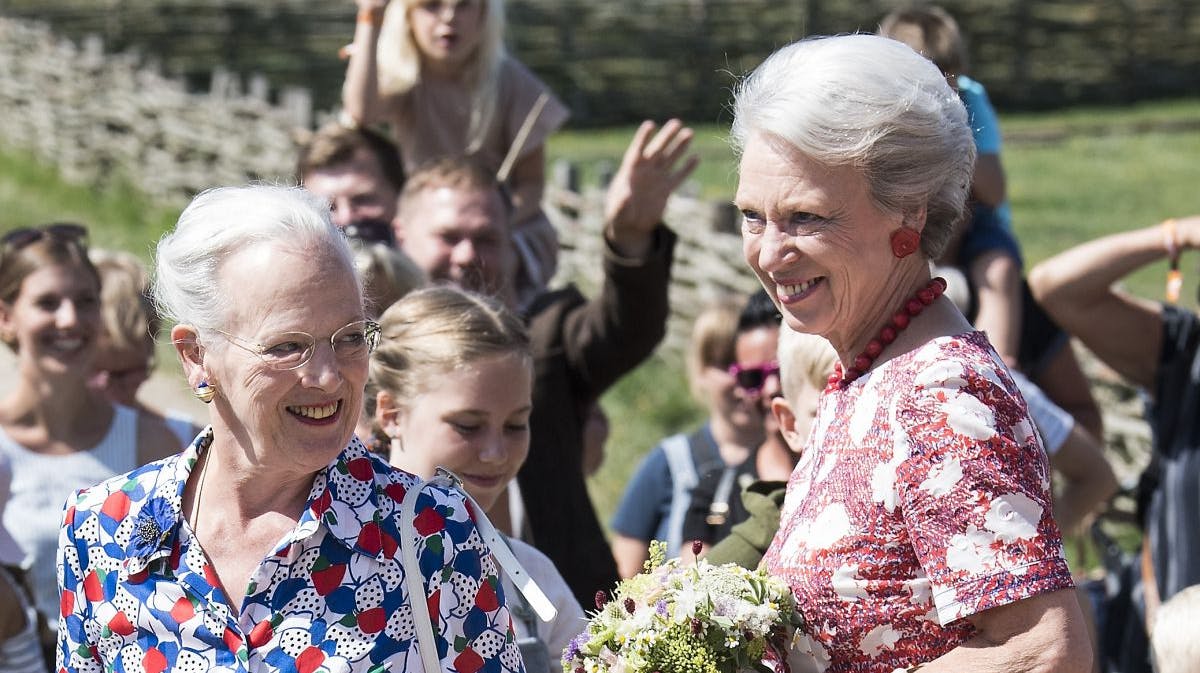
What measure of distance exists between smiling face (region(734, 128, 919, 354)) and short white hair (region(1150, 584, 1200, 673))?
1125 millimetres

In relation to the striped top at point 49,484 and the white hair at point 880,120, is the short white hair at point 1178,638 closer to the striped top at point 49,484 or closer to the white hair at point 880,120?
the white hair at point 880,120

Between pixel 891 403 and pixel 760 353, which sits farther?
pixel 760 353

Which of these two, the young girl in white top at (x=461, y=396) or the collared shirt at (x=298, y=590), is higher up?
the collared shirt at (x=298, y=590)

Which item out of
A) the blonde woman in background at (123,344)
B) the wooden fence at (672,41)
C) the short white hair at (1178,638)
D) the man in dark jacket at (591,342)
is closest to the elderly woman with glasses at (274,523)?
the man in dark jacket at (591,342)

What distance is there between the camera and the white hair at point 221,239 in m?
2.53

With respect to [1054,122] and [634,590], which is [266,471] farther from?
[1054,122]

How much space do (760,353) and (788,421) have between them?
168 centimetres

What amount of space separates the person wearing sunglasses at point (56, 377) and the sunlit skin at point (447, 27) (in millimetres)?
1412

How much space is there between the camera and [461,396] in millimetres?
3346

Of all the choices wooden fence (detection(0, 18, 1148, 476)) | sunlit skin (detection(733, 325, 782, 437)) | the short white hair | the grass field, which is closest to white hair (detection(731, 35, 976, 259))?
the short white hair

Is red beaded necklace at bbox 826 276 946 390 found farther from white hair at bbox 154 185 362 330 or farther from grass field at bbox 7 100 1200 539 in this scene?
grass field at bbox 7 100 1200 539

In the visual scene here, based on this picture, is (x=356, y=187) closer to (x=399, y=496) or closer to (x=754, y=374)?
(x=754, y=374)

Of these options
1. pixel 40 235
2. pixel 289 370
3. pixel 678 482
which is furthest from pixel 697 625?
pixel 40 235

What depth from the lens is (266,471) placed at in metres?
2.60
